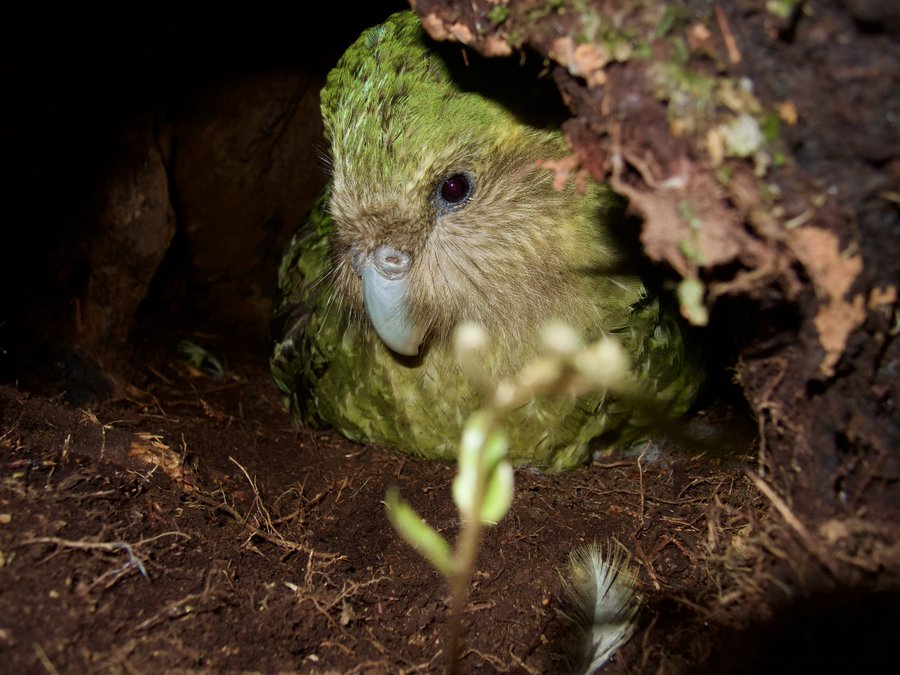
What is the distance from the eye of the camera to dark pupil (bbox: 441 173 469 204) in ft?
7.98

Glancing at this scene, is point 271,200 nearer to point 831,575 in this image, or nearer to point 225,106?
point 225,106

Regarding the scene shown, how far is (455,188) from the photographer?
96.7 inches

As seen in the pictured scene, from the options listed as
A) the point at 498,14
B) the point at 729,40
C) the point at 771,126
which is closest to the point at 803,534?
the point at 771,126

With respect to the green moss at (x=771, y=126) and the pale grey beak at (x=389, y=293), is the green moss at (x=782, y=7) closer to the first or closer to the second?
the green moss at (x=771, y=126)

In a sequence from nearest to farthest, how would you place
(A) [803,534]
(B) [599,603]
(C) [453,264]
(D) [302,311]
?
(A) [803,534], (B) [599,603], (C) [453,264], (D) [302,311]

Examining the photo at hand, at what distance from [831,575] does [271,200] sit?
4.25 meters

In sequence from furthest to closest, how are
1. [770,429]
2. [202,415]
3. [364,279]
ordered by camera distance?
[202,415] → [364,279] → [770,429]

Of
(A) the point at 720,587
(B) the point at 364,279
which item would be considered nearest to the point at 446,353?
(B) the point at 364,279

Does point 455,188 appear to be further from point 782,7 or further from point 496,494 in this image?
point 496,494

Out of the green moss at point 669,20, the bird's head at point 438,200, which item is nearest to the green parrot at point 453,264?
the bird's head at point 438,200

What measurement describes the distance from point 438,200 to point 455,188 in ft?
0.24

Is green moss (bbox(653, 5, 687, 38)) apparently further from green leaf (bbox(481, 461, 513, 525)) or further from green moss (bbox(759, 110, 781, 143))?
green leaf (bbox(481, 461, 513, 525))

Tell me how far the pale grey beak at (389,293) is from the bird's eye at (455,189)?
0.26m

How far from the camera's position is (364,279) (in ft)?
8.77
